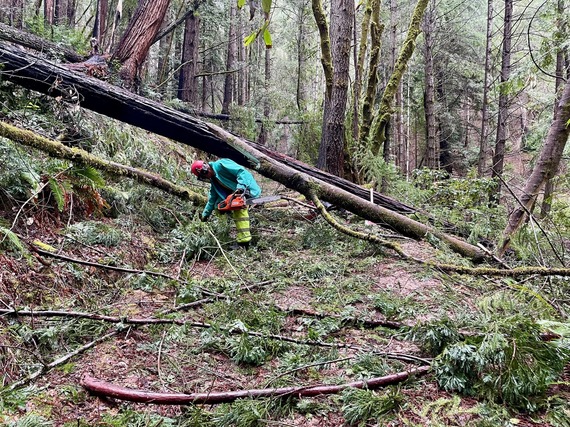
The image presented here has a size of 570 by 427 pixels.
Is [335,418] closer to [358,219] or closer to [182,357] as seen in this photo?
[182,357]

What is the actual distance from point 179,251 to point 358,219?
3278 mm

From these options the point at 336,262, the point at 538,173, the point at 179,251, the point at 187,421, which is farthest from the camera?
the point at 179,251

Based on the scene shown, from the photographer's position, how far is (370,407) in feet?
6.79

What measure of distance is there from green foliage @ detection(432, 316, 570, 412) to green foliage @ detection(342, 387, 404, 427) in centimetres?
34

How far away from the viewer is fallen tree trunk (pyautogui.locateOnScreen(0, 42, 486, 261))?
5031 mm

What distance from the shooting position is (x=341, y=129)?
8156 mm

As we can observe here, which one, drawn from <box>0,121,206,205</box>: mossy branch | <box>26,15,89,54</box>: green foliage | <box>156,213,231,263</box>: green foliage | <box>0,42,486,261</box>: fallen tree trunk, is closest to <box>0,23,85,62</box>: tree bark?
<box>26,15,89,54</box>: green foliage

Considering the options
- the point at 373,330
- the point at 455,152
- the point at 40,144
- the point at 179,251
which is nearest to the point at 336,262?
the point at 373,330

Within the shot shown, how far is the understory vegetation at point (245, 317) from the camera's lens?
2.09 metres

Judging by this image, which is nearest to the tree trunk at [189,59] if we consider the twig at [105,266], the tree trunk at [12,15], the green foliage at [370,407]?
the tree trunk at [12,15]

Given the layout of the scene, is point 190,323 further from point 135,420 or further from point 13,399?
point 13,399

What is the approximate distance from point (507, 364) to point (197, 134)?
514 centimetres

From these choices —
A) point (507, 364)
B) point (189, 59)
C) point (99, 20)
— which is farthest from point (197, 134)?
point (189, 59)

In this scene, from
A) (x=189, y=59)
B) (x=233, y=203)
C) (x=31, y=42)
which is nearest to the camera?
(x=233, y=203)
